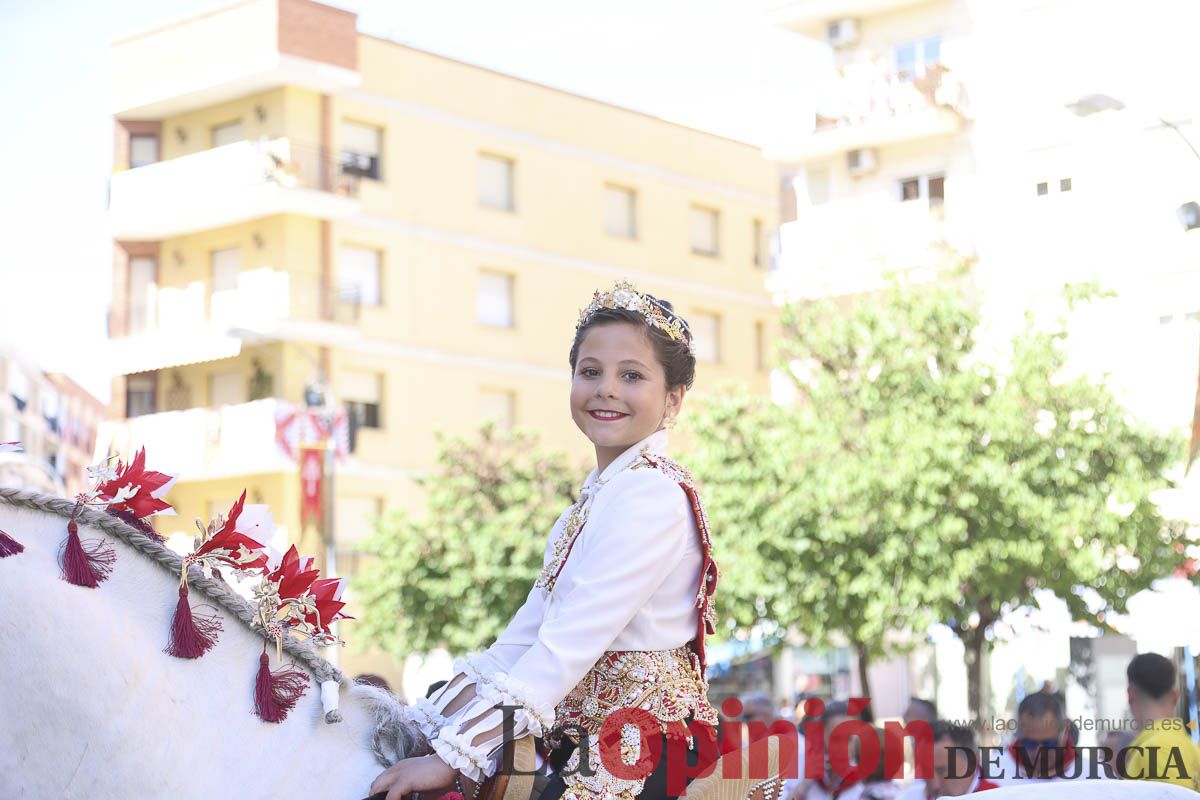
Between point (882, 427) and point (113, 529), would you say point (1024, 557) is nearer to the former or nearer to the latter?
point (882, 427)

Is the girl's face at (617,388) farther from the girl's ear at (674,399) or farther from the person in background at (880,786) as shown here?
the person in background at (880,786)

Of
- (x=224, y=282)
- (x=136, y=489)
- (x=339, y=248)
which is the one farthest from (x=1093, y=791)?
(x=224, y=282)

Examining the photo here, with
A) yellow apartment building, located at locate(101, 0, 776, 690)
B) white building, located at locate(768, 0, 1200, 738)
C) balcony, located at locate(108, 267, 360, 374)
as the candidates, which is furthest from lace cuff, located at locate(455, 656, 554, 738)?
balcony, located at locate(108, 267, 360, 374)

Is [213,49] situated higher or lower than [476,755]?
higher

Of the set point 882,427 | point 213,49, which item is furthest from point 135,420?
point 882,427

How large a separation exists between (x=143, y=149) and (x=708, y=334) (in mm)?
13591

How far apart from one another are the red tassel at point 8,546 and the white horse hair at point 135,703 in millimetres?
17

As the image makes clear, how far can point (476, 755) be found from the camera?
357 cm

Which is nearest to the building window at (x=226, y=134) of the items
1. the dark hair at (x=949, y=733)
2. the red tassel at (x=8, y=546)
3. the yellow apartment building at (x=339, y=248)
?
the yellow apartment building at (x=339, y=248)

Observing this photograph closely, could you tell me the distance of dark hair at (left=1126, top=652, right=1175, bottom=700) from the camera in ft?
23.5

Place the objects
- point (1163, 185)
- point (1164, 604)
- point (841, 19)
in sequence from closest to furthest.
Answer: point (1164, 604) < point (1163, 185) < point (841, 19)

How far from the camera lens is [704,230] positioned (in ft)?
133

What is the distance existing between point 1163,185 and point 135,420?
20631 mm

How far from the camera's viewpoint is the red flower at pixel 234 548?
384 centimetres
